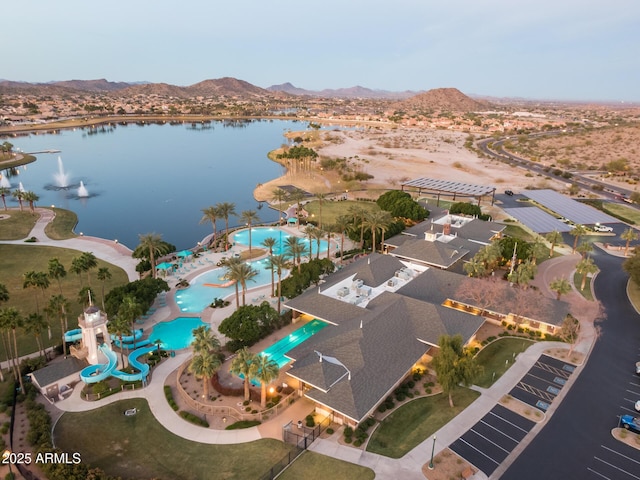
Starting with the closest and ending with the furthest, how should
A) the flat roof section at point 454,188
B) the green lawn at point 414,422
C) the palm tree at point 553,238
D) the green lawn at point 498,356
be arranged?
the green lawn at point 414,422 < the green lawn at point 498,356 < the palm tree at point 553,238 < the flat roof section at point 454,188

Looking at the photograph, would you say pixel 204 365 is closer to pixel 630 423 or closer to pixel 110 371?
pixel 110 371

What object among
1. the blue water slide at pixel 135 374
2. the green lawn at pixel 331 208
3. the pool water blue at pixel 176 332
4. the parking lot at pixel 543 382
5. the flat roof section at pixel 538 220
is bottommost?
the pool water blue at pixel 176 332

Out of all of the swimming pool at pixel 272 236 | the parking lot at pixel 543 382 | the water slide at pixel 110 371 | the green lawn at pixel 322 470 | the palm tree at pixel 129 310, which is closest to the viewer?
the green lawn at pixel 322 470

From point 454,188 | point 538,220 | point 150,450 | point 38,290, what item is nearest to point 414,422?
point 150,450

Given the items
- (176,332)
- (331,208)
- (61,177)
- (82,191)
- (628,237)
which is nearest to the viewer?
(176,332)

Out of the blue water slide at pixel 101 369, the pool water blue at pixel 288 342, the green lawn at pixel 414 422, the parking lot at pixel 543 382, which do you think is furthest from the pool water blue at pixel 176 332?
the parking lot at pixel 543 382

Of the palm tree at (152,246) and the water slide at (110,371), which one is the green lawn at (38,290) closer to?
the palm tree at (152,246)

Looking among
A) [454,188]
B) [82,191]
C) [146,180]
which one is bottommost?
[82,191]
